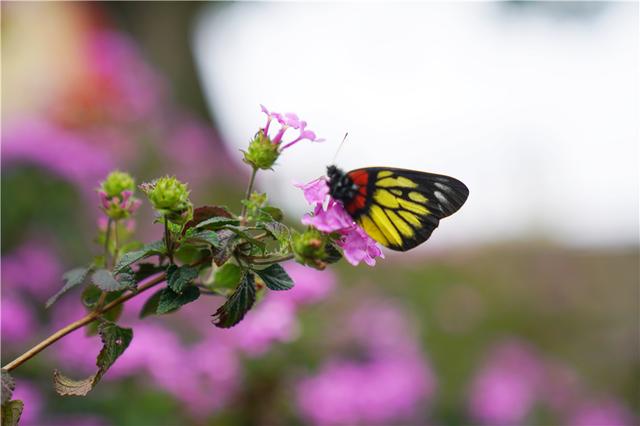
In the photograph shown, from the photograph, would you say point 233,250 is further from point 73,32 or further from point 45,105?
point 73,32

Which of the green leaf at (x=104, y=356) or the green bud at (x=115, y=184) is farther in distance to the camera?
the green bud at (x=115, y=184)

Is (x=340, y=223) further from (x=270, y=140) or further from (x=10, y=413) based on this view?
(x=10, y=413)

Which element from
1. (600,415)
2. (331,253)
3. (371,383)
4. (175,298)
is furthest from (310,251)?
(600,415)

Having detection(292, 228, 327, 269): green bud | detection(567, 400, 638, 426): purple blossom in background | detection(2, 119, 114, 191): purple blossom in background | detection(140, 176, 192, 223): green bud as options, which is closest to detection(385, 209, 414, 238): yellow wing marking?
detection(292, 228, 327, 269): green bud

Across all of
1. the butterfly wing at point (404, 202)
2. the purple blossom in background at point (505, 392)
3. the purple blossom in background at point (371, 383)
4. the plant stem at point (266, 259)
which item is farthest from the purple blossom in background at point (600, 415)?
the plant stem at point (266, 259)

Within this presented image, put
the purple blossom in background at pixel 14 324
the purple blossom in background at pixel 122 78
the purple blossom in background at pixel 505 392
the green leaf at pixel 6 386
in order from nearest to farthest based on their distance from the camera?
the green leaf at pixel 6 386 < the purple blossom in background at pixel 14 324 < the purple blossom in background at pixel 505 392 < the purple blossom in background at pixel 122 78

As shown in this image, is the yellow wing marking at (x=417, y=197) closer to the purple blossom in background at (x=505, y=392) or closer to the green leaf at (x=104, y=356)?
the green leaf at (x=104, y=356)

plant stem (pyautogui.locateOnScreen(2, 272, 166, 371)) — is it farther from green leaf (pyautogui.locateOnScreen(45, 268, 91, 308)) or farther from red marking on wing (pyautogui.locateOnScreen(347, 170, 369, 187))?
red marking on wing (pyautogui.locateOnScreen(347, 170, 369, 187))

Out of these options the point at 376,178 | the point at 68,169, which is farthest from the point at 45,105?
the point at 376,178
